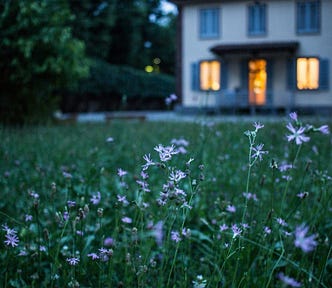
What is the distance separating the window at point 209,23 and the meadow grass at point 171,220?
611 inches

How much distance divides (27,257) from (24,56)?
364 inches

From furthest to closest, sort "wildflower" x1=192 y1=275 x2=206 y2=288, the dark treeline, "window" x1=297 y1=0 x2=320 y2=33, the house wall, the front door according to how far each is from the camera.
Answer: the front door → "window" x1=297 y1=0 x2=320 y2=33 → the house wall → the dark treeline → "wildflower" x1=192 y1=275 x2=206 y2=288

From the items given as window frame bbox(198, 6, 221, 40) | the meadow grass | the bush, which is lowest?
the meadow grass

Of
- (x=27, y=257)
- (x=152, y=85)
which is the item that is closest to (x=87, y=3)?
(x=152, y=85)

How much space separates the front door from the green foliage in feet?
32.1

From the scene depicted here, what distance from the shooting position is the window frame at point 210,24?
67.2 feet

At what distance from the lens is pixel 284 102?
19297 mm

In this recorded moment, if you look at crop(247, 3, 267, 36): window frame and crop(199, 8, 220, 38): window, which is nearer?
crop(247, 3, 267, 36): window frame

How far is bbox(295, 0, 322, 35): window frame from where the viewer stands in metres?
19.5

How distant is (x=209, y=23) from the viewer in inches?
812

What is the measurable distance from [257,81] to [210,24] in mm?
3172

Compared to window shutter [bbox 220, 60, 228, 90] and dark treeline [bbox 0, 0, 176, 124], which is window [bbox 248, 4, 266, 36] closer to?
window shutter [bbox 220, 60, 228, 90]

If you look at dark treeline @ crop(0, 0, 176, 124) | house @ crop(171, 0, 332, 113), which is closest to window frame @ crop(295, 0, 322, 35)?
house @ crop(171, 0, 332, 113)

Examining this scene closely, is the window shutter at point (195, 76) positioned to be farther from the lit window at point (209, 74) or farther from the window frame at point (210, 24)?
the window frame at point (210, 24)
